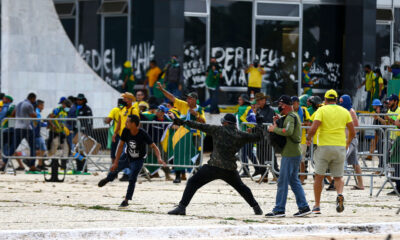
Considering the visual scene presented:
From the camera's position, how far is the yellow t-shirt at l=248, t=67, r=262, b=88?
27.7 m

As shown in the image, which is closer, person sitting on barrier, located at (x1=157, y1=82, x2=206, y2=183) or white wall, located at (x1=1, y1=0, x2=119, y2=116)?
person sitting on barrier, located at (x1=157, y1=82, x2=206, y2=183)

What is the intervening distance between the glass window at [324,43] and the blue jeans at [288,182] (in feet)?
57.6

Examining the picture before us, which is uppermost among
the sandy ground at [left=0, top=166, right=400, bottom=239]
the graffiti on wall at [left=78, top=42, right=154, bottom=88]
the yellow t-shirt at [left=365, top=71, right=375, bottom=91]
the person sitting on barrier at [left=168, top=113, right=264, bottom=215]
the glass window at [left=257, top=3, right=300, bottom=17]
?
the glass window at [left=257, top=3, right=300, bottom=17]

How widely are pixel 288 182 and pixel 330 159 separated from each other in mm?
756

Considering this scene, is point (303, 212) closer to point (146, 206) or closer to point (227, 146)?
point (227, 146)

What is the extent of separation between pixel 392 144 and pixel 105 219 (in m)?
6.11

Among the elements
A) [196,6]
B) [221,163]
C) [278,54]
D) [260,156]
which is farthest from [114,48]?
[221,163]

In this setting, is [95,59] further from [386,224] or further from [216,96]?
[386,224]

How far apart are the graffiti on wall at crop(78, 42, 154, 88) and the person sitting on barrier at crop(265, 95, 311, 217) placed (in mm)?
15597

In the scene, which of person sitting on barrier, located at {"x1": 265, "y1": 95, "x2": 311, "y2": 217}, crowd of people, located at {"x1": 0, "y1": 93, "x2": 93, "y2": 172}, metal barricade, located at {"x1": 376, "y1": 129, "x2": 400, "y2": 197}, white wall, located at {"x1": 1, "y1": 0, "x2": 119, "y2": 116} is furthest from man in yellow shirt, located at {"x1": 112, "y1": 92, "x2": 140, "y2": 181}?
white wall, located at {"x1": 1, "y1": 0, "x2": 119, "y2": 116}

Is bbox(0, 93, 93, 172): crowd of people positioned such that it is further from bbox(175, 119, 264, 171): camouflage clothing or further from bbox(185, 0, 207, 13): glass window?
bbox(175, 119, 264, 171): camouflage clothing

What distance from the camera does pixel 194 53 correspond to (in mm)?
28781

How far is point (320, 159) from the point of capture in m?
13.2

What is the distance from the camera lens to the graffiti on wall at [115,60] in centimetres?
2828
